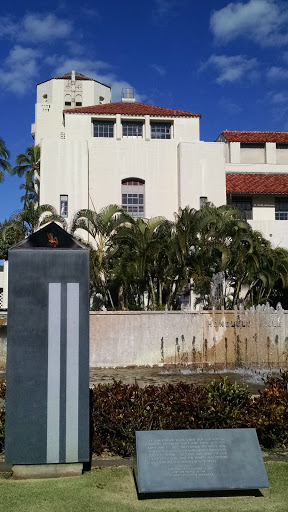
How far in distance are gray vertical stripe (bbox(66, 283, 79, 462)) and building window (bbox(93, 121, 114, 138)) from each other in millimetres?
27462

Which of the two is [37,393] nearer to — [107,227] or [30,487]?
[30,487]

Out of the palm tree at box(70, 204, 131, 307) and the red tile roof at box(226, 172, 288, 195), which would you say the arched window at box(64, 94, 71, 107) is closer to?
the red tile roof at box(226, 172, 288, 195)

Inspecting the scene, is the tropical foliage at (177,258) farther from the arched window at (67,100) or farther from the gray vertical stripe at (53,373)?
the arched window at (67,100)

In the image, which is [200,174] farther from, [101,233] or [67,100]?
[67,100]

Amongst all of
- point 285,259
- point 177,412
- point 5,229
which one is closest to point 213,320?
point 285,259

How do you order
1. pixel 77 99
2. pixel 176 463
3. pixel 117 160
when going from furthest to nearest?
1. pixel 77 99
2. pixel 117 160
3. pixel 176 463

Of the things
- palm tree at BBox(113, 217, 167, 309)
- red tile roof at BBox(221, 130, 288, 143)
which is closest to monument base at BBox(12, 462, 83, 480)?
palm tree at BBox(113, 217, 167, 309)

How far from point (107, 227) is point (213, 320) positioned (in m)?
6.70

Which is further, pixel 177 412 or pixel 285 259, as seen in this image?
pixel 285 259

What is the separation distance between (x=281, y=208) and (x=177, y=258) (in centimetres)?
1406

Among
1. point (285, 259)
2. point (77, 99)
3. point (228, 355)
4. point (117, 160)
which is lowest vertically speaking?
point (228, 355)

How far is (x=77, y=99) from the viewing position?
52.2 metres

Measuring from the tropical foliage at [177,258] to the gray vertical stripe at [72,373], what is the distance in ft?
48.9

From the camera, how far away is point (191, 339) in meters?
20.4
